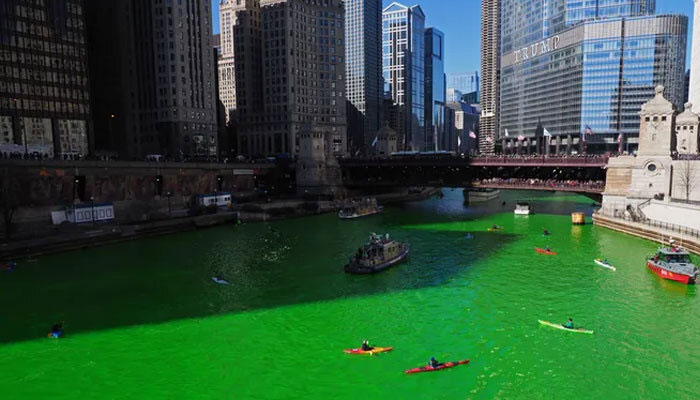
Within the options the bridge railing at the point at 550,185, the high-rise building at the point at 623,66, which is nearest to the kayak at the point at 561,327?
the bridge railing at the point at 550,185

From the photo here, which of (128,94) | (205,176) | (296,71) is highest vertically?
(296,71)

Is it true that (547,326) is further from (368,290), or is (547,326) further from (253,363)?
(253,363)

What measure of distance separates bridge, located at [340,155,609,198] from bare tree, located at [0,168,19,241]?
2862 inches

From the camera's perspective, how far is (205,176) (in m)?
100

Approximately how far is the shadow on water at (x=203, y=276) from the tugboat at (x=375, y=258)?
3.61ft

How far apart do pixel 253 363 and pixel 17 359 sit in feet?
50.4

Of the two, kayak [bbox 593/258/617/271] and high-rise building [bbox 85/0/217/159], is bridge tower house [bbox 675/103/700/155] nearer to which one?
kayak [bbox 593/258/617/271]

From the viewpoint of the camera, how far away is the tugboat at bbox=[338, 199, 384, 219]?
95312 millimetres

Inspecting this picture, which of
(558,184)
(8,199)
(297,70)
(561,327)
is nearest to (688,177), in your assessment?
(558,184)

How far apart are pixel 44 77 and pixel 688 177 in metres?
138

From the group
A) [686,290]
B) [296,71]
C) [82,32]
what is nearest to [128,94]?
[82,32]

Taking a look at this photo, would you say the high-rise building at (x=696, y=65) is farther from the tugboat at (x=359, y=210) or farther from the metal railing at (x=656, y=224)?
the tugboat at (x=359, y=210)

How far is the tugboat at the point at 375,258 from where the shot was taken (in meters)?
50.2

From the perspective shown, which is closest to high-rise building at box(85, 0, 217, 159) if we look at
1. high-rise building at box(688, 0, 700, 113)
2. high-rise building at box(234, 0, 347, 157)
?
high-rise building at box(234, 0, 347, 157)
